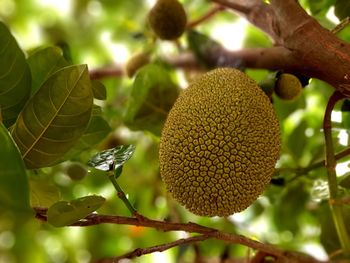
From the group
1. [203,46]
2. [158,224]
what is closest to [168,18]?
[203,46]

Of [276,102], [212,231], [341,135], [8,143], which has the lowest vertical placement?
[212,231]

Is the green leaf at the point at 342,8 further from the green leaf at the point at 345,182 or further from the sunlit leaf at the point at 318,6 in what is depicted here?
the green leaf at the point at 345,182

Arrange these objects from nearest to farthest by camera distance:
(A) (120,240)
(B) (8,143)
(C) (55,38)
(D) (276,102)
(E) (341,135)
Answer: (B) (8,143) < (E) (341,135) < (D) (276,102) < (C) (55,38) < (A) (120,240)

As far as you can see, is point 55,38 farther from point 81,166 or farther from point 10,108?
point 10,108

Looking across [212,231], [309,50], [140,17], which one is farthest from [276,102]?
[140,17]

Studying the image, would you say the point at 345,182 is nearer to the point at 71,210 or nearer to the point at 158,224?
the point at 158,224

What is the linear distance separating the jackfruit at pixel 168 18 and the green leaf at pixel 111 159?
52 centimetres

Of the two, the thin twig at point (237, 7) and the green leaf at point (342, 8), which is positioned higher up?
the thin twig at point (237, 7)

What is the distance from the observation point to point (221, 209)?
2.67 ft

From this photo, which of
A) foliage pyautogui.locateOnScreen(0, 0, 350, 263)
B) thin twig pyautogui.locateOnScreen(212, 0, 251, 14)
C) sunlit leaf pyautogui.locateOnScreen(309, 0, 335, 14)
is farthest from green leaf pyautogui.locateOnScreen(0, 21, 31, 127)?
sunlit leaf pyautogui.locateOnScreen(309, 0, 335, 14)

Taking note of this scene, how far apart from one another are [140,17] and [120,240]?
80cm

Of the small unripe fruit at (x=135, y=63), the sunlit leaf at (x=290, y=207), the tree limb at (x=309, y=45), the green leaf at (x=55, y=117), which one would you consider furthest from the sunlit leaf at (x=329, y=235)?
the small unripe fruit at (x=135, y=63)

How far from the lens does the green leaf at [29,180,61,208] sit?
95 centimetres

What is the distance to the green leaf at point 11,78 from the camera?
0.80 metres
